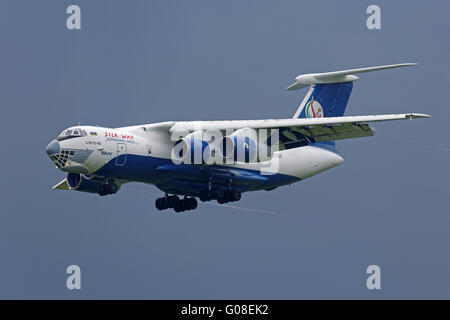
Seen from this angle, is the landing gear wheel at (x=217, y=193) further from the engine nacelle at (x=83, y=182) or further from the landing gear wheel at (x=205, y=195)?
the engine nacelle at (x=83, y=182)

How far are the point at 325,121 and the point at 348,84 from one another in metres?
3.00

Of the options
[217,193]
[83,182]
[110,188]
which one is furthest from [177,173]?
[83,182]

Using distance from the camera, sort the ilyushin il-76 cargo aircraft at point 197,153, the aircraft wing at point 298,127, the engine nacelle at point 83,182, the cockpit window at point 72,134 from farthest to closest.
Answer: the engine nacelle at point 83,182 < the aircraft wing at point 298,127 < the ilyushin il-76 cargo aircraft at point 197,153 < the cockpit window at point 72,134

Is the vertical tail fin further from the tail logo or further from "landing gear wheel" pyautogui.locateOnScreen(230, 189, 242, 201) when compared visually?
"landing gear wheel" pyautogui.locateOnScreen(230, 189, 242, 201)

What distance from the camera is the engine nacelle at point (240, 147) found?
1930 cm

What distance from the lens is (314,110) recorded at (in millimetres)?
21703

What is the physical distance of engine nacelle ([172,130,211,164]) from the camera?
19203 millimetres

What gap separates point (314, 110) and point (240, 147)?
9.89 feet

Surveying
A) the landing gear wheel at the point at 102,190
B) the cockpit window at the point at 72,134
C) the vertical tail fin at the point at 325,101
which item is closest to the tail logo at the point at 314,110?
the vertical tail fin at the point at 325,101

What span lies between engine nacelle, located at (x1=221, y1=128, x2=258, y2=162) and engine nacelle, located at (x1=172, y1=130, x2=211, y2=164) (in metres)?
0.35

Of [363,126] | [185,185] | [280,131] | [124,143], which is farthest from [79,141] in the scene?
[363,126]

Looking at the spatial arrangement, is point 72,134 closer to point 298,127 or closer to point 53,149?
point 53,149

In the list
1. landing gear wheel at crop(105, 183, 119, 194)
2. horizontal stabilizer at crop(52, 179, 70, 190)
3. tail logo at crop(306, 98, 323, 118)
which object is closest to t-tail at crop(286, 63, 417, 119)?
tail logo at crop(306, 98, 323, 118)

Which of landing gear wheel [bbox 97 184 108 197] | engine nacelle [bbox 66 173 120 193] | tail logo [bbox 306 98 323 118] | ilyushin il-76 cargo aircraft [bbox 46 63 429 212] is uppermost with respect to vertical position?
tail logo [bbox 306 98 323 118]
